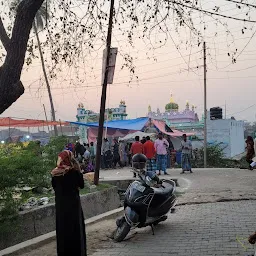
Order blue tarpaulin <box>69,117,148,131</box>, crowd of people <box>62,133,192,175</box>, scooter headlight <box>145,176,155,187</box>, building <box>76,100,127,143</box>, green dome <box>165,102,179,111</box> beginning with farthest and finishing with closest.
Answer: green dome <box>165,102,179,111</box> < building <box>76,100,127,143</box> < blue tarpaulin <box>69,117,148,131</box> < crowd of people <box>62,133,192,175</box> < scooter headlight <box>145,176,155,187</box>

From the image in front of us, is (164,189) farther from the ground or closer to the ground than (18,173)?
closer to the ground

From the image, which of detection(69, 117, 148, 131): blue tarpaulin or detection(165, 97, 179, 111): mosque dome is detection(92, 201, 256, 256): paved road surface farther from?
detection(165, 97, 179, 111): mosque dome

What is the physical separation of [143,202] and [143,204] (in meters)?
0.03

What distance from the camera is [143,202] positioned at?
255 inches

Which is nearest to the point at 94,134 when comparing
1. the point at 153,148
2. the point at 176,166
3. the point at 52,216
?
the point at 176,166

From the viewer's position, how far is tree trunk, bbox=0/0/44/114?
16.2ft

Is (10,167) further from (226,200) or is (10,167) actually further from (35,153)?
(226,200)

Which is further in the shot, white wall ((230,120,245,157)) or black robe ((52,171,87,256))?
white wall ((230,120,245,157))

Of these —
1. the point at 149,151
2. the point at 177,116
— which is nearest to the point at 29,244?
the point at 149,151

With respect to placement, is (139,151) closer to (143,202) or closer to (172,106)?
(143,202)

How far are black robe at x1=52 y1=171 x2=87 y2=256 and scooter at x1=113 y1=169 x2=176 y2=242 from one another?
56.9 inches

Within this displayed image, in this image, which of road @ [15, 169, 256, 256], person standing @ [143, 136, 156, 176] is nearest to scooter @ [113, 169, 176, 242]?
road @ [15, 169, 256, 256]

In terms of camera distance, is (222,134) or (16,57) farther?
(222,134)

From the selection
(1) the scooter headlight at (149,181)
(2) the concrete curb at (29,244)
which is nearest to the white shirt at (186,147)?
(1) the scooter headlight at (149,181)
